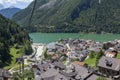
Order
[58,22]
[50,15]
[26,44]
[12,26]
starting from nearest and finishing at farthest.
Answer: [26,44]
[12,26]
[58,22]
[50,15]

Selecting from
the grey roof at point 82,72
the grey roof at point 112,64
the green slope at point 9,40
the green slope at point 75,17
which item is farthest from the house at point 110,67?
the green slope at point 75,17

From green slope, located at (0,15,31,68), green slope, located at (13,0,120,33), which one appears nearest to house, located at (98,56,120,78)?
green slope, located at (0,15,31,68)

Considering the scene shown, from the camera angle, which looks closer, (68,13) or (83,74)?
(83,74)

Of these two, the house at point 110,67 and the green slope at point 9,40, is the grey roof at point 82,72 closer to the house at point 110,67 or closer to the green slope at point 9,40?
the house at point 110,67

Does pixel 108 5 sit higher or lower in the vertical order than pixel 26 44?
higher

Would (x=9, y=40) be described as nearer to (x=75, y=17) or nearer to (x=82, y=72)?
(x=82, y=72)

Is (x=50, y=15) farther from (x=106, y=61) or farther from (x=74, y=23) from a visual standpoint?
(x=106, y=61)

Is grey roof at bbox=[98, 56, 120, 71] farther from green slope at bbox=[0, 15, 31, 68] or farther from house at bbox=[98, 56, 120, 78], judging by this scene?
green slope at bbox=[0, 15, 31, 68]

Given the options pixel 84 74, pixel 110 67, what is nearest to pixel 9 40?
pixel 110 67

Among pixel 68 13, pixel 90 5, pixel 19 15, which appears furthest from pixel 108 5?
pixel 19 15
